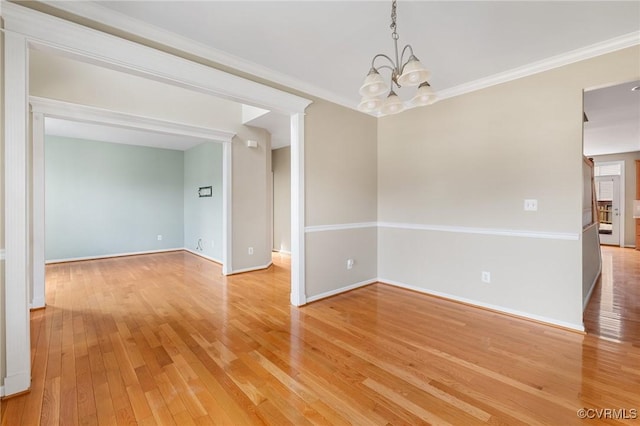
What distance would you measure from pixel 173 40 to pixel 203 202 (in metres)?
4.51

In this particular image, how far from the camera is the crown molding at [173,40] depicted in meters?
1.98

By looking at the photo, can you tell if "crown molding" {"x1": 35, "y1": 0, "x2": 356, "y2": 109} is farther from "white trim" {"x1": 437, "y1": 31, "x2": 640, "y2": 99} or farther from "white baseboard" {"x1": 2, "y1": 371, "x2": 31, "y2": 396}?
"white baseboard" {"x1": 2, "y1": 371, "x2": 31, "y2": 396}

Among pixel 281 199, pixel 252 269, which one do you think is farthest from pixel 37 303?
pixel 281 199

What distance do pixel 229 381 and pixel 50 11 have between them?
281 centimetres

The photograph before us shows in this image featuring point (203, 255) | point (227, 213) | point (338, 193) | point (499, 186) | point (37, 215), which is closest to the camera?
point (499, 186)

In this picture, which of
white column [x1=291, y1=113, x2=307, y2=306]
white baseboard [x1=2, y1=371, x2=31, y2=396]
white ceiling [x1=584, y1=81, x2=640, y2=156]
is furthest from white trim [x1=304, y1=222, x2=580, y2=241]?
white baseboard [x1=2, y1=371, x2=31, y2=396]

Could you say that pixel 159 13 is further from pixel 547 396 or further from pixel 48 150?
pixel 48 150

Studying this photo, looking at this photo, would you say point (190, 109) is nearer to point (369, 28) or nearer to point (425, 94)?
point (369, 28)

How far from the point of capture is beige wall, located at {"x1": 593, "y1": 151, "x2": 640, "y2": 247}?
731 cm

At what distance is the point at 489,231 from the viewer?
3.20 meters

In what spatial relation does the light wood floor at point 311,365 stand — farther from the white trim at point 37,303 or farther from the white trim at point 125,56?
the white trim at point 125,56

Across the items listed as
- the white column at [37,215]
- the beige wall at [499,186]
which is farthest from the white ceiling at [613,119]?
the white column at [37,215]

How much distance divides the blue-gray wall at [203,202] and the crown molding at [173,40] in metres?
3.09

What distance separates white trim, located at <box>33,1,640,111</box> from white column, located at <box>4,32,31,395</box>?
506mm
